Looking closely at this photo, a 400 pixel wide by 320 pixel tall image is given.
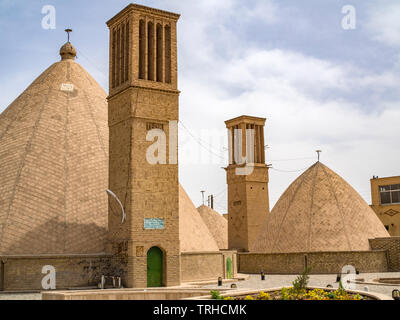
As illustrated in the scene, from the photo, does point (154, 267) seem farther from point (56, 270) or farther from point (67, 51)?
point (67, 51)

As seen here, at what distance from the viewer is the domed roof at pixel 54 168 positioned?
2192 centimetres

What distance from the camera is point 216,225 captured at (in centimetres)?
4547

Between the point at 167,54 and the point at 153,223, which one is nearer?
the point at 153,223

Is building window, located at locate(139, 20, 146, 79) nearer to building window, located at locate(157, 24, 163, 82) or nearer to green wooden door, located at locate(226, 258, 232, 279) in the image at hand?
building window, located at locate(157, 24, 163, 82)

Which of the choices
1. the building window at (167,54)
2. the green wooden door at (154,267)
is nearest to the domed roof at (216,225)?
the green wooden door at (154,267)

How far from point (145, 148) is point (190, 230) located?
5.32 m

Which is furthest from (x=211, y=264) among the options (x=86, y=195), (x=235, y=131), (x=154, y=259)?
(x=235, y=131)

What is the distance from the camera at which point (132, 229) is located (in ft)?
66.0

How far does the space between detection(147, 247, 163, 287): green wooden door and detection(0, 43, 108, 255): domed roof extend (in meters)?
2.73

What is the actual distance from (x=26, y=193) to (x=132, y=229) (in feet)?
18.2

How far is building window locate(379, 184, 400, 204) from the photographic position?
42.9 metres

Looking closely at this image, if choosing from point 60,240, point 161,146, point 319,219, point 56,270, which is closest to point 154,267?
point 56,270

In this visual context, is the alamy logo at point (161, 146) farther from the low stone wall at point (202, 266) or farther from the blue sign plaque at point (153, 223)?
Answer: the low stone wall at point (202, 266)

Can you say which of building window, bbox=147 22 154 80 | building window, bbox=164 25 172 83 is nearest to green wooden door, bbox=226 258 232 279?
building window, bbox=164 25 172 83
